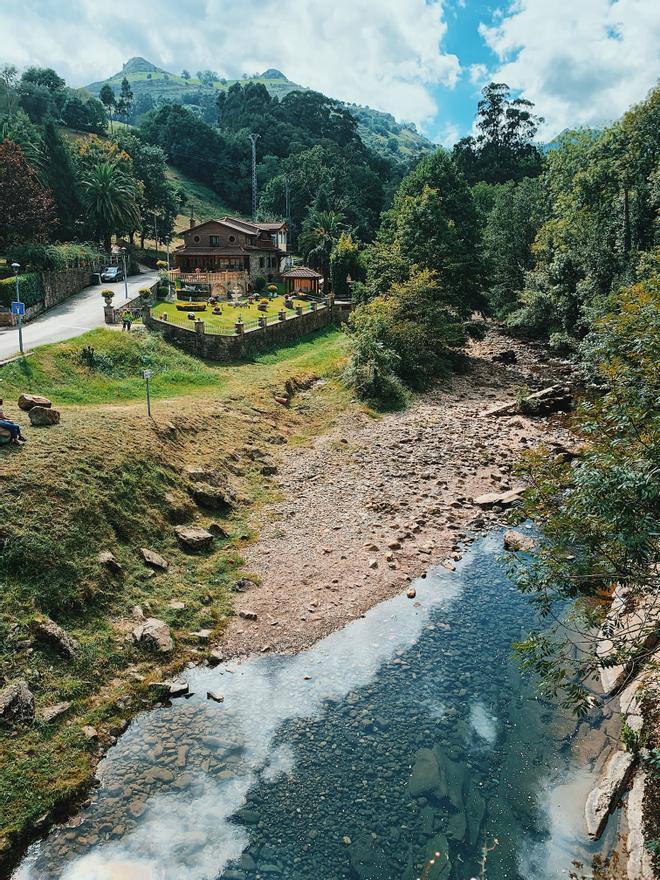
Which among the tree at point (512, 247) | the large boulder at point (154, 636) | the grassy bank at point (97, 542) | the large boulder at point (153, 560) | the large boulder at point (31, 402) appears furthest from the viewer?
the tree at point (512, 247)

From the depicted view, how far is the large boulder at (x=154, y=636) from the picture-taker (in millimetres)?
15367

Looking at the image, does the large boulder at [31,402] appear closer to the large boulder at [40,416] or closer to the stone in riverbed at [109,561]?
the large boulder at [40,416]

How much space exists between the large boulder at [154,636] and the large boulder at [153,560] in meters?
2.36

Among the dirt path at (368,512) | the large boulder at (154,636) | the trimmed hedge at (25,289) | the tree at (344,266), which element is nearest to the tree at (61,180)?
the trimmed hedge at (25,289)

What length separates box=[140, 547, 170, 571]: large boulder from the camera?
18.0 meters

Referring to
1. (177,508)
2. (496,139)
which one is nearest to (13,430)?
(177,508)

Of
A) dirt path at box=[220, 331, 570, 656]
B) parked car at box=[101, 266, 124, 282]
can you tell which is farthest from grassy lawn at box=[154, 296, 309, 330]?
dirt path at box=[220, 331, 570, 656]

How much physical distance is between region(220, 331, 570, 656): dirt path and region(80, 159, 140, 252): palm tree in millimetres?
41895

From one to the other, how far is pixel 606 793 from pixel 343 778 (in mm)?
5121

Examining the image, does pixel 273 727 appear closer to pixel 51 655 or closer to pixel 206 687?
pixel 206 687

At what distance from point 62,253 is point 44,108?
86.1 metres

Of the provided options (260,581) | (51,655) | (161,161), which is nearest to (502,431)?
(260,581)

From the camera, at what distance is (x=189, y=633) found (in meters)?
16.3

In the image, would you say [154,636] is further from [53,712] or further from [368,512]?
[368,512]
